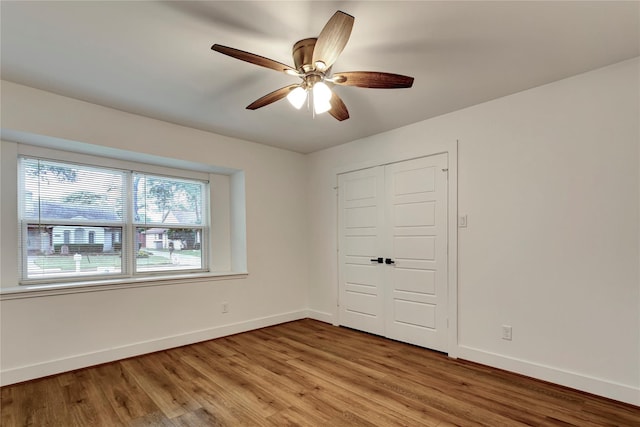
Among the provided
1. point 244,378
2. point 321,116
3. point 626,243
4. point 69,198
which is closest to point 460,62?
point 321,116

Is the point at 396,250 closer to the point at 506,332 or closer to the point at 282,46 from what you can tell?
the point at 506,332

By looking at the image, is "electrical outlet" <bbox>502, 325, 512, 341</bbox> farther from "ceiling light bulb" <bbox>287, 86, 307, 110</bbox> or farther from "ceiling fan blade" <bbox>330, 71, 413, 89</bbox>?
"ceiling light bulb" <bbox>287, 86, 307, 110</bbox>

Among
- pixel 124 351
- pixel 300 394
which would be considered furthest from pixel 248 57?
pixel 124 351

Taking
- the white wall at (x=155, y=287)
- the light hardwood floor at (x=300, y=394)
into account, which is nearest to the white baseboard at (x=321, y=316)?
the white wall at (x=155, y=287)

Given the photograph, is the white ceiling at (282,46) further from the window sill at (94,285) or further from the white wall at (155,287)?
the window sill at (94,285)

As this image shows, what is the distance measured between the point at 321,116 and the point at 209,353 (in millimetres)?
2791

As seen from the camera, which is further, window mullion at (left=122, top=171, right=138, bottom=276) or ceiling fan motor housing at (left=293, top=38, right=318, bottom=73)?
window mullion at (left=122, top=171, right=138, bottom=276)

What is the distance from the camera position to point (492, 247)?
3.04 m

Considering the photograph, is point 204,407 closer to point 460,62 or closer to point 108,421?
point 108,421

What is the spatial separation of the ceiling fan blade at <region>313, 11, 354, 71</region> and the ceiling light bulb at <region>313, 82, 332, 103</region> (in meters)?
0.15

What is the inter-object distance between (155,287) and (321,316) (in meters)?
2.26

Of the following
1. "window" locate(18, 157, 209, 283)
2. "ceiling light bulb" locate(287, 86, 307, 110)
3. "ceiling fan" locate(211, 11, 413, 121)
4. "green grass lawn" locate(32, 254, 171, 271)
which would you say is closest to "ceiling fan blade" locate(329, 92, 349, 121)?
"ceiling fan" locate(211, 11, 413, 121)

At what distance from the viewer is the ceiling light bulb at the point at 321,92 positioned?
6.78 ft

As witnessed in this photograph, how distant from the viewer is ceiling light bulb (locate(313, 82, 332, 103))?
6.78 feet
